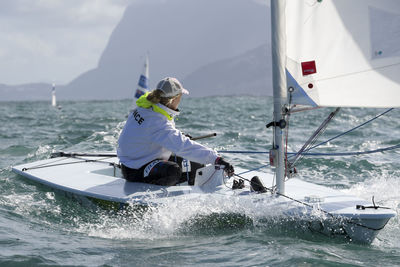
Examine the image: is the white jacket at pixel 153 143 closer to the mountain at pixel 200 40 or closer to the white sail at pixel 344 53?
the white sail at pixel 344 53

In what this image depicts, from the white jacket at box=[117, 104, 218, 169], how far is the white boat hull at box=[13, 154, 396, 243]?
0.96ft

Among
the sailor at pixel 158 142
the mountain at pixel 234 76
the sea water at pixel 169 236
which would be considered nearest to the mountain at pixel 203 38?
the mountain at pixel 234 76

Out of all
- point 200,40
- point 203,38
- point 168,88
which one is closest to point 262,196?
point 168,88

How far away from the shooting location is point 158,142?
443 centimetres

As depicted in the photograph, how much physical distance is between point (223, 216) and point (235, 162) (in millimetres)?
3612

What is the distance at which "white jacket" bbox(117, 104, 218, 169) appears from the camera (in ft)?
Result: 14.1

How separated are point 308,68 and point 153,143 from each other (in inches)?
61.0

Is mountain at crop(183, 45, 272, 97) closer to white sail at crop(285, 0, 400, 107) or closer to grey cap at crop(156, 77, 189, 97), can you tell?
grey cap at crop(156, 77, 189, 97)

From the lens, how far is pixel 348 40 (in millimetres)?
4141

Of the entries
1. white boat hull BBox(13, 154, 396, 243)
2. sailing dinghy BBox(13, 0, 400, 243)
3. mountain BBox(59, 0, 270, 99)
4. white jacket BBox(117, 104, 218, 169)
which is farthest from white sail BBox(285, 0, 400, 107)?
mountain BBox(59, 0, 270, 99)

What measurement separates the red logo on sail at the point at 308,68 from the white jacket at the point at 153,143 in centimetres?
102

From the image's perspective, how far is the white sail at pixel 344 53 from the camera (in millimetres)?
4062

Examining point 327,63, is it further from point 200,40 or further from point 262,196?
point 200,40

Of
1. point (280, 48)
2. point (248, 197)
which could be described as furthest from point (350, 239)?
point (280, 48)
